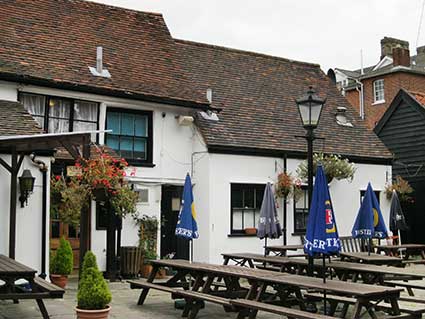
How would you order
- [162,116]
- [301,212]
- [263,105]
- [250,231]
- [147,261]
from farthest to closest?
1. [263,105]
2. [301,212]
3. [250,231]
4. [162,116]
5. [147,261]

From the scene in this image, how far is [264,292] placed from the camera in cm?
906

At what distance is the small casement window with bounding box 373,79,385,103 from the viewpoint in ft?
113

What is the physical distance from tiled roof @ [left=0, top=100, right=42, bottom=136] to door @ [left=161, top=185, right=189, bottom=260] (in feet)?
15.9

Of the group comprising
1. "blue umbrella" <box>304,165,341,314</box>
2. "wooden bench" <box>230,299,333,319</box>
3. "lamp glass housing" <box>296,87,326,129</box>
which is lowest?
"wooden bench" <box>230,299,333,319</box>

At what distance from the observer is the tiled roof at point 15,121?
11.9 m

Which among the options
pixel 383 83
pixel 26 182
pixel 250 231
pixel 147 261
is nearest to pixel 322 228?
pixel 26 182

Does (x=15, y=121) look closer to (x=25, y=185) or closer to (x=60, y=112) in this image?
(x=25, y=185)

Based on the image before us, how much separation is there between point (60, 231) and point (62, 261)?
200 centimetres

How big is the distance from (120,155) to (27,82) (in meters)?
3.12

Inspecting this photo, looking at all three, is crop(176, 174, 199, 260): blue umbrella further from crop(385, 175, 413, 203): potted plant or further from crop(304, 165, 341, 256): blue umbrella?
crop(385, 175, 413, 203): potted plant

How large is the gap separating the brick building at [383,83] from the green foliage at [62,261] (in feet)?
78.1

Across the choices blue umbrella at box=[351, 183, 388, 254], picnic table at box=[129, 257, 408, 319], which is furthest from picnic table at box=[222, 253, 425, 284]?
blue umbrella at box=[351, 183, 388, 254]

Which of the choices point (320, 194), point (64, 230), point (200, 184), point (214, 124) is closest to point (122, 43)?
point (214, 124)

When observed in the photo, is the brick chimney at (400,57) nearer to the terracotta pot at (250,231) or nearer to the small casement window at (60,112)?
the terracotta pot at (250,231)
